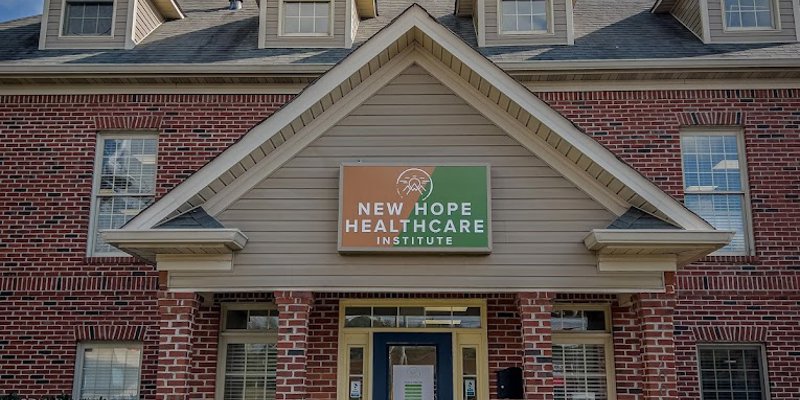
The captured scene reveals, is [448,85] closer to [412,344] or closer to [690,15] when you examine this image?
[412,344]

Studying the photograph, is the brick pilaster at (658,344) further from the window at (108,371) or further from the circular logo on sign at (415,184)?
the window at (108,371)

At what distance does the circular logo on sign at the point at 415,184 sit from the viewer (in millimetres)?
8156

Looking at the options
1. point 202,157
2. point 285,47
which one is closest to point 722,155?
point 285,47

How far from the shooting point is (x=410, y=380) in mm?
9367

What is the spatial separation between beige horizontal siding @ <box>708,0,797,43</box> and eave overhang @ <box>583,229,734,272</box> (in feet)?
16.6

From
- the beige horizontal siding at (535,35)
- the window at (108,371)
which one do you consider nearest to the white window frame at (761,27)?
the beige horizontal siding at (535,35)

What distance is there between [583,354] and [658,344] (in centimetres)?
194

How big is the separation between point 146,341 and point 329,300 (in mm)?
2827

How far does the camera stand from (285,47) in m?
11.9

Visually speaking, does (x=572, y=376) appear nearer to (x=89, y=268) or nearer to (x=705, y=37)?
(x=705, y=37)

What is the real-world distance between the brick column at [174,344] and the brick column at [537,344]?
367 centimetres

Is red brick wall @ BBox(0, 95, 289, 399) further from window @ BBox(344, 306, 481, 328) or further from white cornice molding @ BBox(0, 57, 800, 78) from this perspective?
window @ BBox(344, 306, 481, 328)

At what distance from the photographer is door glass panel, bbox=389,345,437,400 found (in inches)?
368

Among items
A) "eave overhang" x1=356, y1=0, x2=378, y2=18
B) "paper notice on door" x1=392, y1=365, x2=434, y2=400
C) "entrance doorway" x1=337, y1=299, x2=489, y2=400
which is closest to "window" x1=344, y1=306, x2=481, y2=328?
"entrance doorway" x1=337, y1=299, x2=489, y2=400
